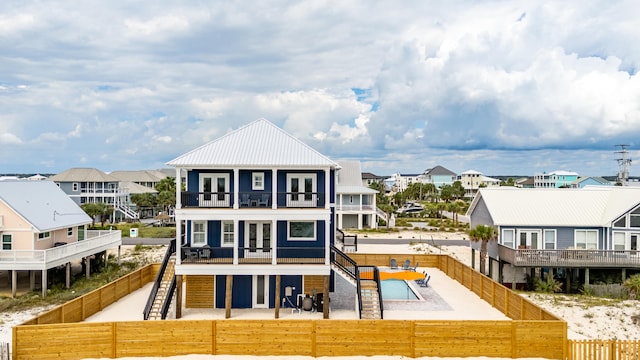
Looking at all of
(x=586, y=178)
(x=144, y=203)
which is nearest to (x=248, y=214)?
(x=144, y=203)

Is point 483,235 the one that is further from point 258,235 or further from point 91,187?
point 91,187

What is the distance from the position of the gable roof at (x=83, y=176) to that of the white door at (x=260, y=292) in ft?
179

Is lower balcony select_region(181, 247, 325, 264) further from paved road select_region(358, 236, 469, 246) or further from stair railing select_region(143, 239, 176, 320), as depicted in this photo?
paved road select_region(358, 236, 469, 246)

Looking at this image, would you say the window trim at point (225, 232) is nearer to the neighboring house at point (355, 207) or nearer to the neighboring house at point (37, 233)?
the neighboring house at point (37, 233)

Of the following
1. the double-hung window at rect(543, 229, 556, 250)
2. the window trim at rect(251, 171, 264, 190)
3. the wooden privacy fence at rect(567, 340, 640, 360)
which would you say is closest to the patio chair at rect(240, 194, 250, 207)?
the window trim at rect(251, 171, 264, 190)

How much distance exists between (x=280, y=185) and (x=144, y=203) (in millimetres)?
57986

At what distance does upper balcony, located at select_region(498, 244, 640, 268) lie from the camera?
101ft

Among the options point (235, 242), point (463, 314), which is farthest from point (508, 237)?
point (235, 242)

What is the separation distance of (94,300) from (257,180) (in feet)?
31.6

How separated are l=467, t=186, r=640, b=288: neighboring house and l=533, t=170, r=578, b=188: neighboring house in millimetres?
103419

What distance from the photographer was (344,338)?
58.6 ft

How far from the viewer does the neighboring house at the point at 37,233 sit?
94.7ft

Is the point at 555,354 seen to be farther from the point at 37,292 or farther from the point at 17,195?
the point at 17,195

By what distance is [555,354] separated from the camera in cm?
1770
